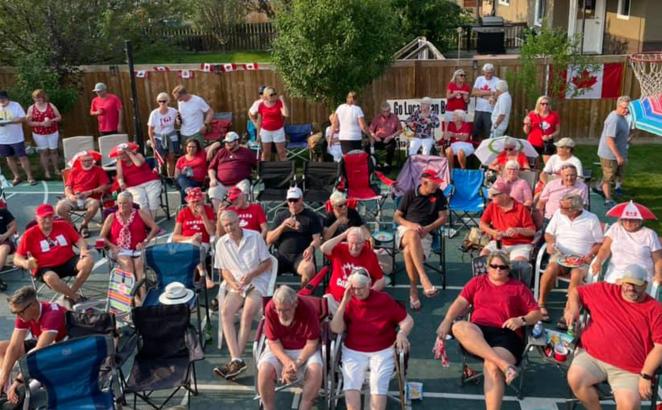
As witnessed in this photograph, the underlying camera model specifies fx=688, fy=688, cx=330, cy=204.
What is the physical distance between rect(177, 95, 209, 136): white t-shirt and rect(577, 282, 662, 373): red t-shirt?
7878 mm

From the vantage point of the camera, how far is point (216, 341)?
686cm

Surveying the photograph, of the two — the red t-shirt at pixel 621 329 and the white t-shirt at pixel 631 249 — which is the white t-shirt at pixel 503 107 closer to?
the white t-shirt at pixel 631 249

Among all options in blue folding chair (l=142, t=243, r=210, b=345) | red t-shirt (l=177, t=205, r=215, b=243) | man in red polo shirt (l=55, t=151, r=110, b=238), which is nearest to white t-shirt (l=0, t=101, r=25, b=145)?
man in red polo shirt (l=55, t=151, r=110, b=238)

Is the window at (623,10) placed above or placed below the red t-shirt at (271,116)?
above

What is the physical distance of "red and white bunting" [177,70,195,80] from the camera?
13945 mm

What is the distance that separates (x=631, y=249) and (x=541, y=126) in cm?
451

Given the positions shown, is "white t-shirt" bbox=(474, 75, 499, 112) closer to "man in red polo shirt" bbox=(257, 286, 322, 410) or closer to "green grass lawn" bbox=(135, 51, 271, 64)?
"man in red polo shirt" bbox=(257, 286, 322, 410)

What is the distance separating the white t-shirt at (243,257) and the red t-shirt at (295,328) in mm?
1127

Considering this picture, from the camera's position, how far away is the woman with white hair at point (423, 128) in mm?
11211

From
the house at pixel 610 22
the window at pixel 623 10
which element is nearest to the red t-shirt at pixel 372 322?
the house at pixel 610 22

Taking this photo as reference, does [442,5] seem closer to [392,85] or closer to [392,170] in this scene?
[392,85]

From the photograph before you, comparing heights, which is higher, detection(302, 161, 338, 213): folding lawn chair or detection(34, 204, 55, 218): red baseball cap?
detection(34, 204, 55, 218): red baseball cap

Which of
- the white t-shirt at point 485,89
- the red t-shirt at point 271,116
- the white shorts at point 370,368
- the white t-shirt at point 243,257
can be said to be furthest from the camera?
the white t-shirt at point 485,89

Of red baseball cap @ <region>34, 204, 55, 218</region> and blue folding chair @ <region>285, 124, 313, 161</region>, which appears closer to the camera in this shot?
red baseball cap @ <region>34, 204, 55, 218</region>
